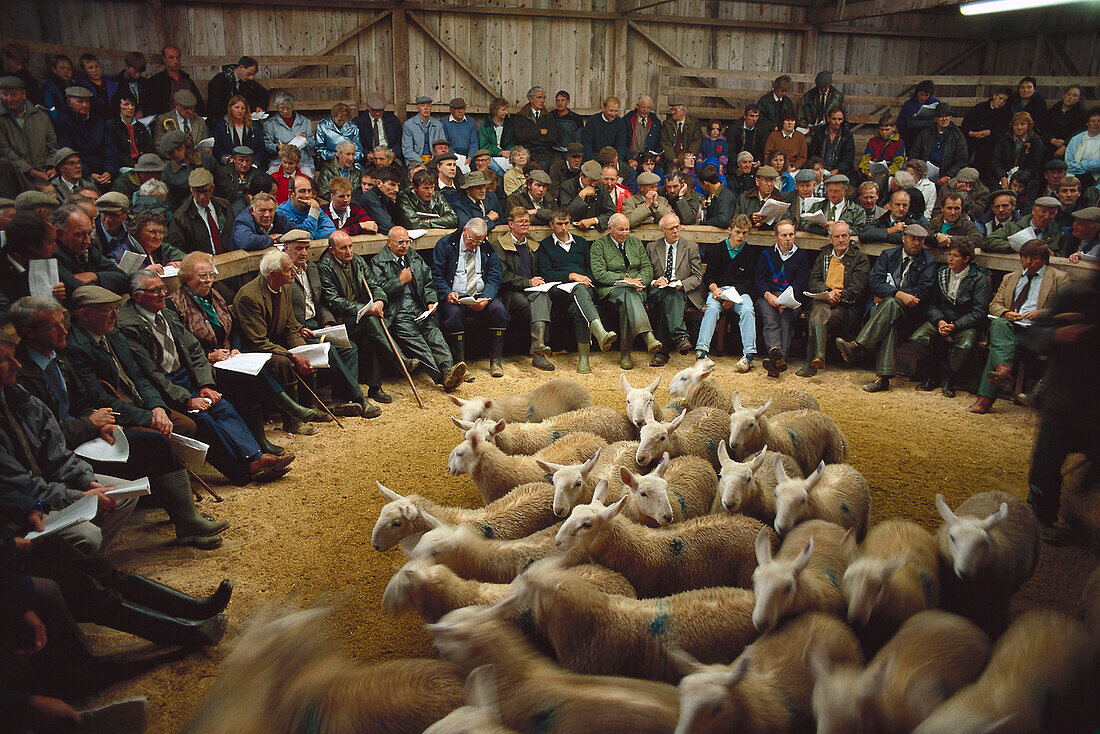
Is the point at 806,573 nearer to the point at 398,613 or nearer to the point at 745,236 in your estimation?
the point at 398,613

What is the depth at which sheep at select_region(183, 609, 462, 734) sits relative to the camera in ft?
9.00

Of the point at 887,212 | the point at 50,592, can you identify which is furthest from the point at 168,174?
the point at 887,212

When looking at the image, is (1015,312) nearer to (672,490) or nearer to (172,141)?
(672,490)

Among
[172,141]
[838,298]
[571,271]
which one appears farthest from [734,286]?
[172,141]

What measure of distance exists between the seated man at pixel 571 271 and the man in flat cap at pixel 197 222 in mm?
4163

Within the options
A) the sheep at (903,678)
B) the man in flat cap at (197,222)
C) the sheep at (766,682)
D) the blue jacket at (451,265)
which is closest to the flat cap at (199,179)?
the man in flat cap at (197,222)

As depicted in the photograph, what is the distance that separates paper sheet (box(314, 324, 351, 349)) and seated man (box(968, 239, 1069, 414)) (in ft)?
22.3

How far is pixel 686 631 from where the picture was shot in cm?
330

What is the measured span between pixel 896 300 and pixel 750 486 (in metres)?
5.08

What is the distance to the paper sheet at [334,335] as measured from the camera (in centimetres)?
729

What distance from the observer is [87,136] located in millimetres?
8562

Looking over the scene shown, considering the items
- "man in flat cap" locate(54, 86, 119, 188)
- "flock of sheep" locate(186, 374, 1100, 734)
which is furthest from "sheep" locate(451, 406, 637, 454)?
"man in flat cap" locate(54, 86, 119, 188)

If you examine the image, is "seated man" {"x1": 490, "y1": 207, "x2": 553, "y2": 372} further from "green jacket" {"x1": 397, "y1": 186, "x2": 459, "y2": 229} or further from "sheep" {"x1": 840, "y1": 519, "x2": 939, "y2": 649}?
"sheep" {"x1": 840, "y1": 519, "x2": 939, "y2": 649}

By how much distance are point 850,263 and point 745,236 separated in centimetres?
142
